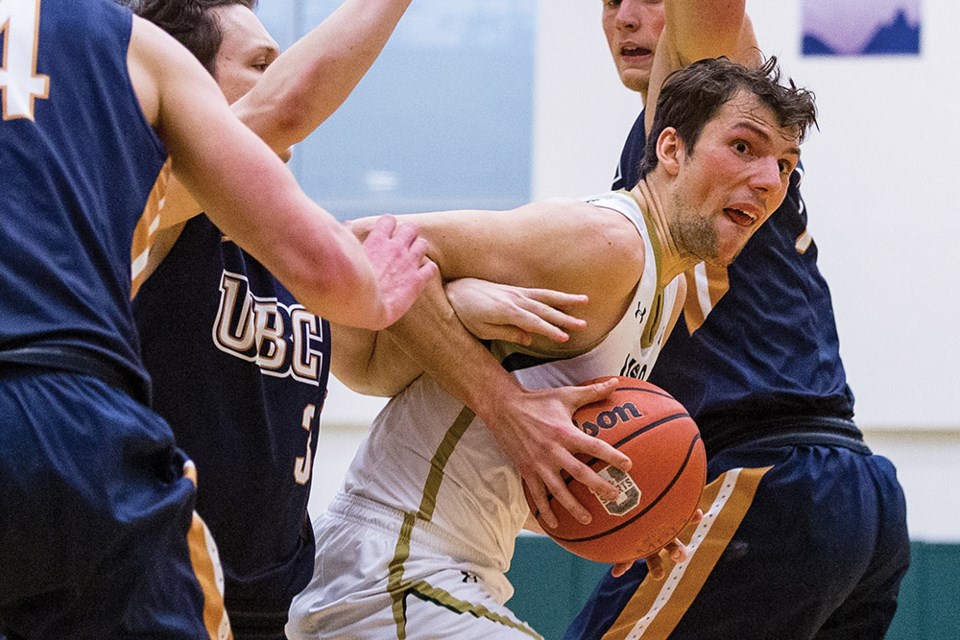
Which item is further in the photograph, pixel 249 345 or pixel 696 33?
pixel 696 33

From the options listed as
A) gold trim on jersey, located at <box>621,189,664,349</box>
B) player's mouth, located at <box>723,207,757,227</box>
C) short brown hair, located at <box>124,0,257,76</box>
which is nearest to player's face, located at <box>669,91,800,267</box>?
player's mouth, located at <box>723,207,757,227</box>

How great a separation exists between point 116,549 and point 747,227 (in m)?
2.04

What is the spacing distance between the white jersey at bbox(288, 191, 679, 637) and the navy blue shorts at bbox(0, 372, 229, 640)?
3.10ft

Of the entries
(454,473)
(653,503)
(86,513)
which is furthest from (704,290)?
(86,513)

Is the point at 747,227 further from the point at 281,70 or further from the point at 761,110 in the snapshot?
the point at 281,70

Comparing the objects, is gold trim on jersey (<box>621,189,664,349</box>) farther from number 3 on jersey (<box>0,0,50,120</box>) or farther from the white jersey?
number 3 on jersey (<box>0,0,50,120</box>)

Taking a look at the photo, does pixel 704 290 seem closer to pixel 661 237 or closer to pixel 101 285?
pixel 661 237

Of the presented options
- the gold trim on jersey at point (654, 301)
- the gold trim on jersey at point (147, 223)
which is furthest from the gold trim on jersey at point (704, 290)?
the gold trim on jersey at point (147, 223)

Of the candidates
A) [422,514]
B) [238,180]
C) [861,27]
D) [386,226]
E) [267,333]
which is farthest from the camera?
[861,27]

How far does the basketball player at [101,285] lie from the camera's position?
196cm

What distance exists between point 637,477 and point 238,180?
1268 mm

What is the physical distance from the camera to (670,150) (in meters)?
3.51

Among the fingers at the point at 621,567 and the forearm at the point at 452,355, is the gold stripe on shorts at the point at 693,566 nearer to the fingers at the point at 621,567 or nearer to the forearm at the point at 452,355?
the fingers at the point at 621,567

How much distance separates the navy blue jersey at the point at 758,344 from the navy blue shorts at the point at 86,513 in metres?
2.11
